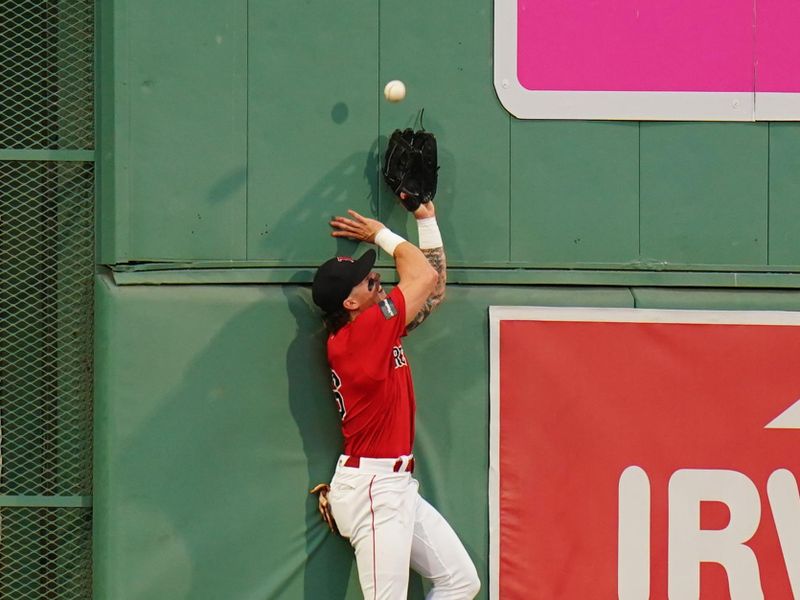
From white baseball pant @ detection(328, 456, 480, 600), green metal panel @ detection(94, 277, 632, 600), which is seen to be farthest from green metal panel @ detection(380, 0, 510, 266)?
white baseball pant @ detection(328, 456, 480, 600)

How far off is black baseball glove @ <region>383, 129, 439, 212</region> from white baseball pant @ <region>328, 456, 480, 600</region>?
107cm

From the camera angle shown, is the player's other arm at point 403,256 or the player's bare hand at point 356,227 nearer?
the player's other arm at point 403,256

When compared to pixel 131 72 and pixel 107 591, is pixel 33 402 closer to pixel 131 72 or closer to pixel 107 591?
pixel 107 591

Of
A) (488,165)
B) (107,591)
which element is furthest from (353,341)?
(107,591)

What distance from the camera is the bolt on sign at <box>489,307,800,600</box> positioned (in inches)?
200

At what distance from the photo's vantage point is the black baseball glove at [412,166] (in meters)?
4.90

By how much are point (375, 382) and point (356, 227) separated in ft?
2.26

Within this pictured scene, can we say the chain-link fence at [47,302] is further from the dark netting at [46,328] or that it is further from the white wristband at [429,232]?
the white wristband at [429,232]

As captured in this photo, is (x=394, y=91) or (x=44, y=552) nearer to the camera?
(x=394, y=91)

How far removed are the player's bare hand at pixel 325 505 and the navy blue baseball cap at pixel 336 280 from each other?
0.75m

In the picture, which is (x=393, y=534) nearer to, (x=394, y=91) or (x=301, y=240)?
(x=301, y=240)

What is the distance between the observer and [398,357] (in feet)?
16.0

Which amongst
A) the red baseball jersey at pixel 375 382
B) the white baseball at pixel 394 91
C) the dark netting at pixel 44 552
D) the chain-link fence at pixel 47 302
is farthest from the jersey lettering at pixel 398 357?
the dark netting at pixel 44 552

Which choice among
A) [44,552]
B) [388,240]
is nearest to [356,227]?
[388,240]
